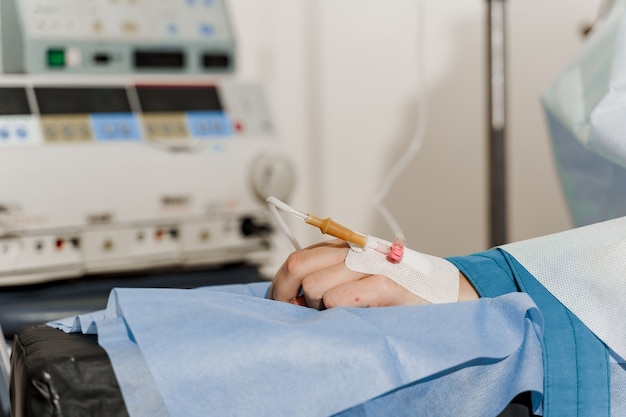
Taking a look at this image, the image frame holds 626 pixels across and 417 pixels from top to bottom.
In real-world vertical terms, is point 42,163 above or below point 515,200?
above

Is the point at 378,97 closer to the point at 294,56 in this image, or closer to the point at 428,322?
the point at 294,56

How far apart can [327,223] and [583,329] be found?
0.20 metres

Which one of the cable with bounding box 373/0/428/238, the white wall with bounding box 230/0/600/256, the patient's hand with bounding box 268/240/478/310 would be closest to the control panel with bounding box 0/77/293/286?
the cable with bounding box 373/0/428/238

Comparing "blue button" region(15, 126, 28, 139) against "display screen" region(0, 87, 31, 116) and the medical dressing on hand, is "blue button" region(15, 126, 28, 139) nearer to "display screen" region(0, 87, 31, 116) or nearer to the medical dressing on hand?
"display screen" region(0, 87, 31, 116)

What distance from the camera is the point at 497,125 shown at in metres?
1.58

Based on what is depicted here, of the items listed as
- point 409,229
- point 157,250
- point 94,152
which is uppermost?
point 94,152

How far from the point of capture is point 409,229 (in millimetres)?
2127

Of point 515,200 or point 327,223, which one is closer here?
point 327,223

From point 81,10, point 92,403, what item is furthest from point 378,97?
point 92,403

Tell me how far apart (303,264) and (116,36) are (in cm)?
99

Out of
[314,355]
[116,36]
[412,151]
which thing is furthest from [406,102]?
[314,355]

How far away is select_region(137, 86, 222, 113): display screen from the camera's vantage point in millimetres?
1488

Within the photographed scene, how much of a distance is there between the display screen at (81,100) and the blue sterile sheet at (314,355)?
88cm

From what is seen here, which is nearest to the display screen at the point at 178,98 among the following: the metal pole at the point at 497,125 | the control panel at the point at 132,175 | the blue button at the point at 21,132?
the control panel at the point at 132,175
